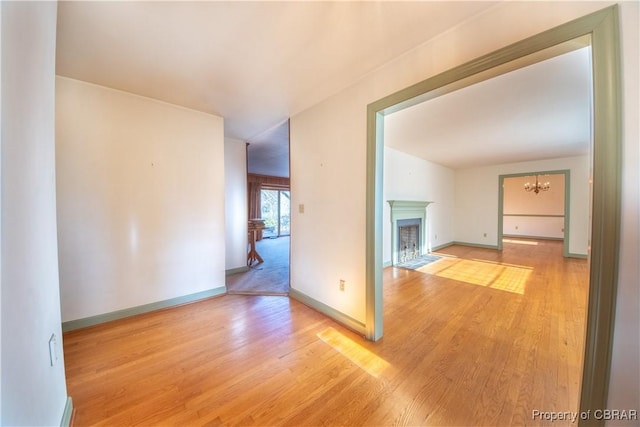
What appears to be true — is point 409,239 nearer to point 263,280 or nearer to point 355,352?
point 263,280

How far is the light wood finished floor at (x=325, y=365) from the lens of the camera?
1.32 metres

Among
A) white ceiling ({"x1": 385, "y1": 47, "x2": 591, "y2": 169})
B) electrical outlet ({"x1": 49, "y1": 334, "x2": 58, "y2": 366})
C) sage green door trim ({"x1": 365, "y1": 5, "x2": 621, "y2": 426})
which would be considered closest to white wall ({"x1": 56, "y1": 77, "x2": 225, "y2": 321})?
electrical outlet ({"x1": 49, "y1": 334, "x2": 58, "y2": 366})

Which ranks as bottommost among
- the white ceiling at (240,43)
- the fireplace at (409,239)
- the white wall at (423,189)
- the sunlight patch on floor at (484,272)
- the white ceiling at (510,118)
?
the sunlight patch on floor at (484,272)

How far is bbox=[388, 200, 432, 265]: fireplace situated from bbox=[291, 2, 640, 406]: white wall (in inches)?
95.8

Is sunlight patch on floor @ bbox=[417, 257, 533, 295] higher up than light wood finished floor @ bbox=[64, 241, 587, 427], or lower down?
higher up

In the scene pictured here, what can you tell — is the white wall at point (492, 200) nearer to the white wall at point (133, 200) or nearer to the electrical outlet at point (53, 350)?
the white wall at point (133, 200)

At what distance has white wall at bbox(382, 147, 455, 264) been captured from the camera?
460 centimetres

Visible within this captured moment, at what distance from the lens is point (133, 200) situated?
96.0 inches

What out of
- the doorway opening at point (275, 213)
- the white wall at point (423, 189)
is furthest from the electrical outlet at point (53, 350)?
the doorway opening at point (275, 213)

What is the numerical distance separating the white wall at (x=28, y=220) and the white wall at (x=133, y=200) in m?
1.30

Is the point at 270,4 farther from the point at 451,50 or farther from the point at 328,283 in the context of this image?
the point at 328,283

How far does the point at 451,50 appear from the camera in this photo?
59.0 inches

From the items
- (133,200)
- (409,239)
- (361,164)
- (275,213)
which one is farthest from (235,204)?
(275,213)

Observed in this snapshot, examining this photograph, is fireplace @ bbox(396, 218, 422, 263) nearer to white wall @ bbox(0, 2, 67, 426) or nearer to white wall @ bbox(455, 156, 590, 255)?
white wall @ bbox(455, 156, 590, 255)
